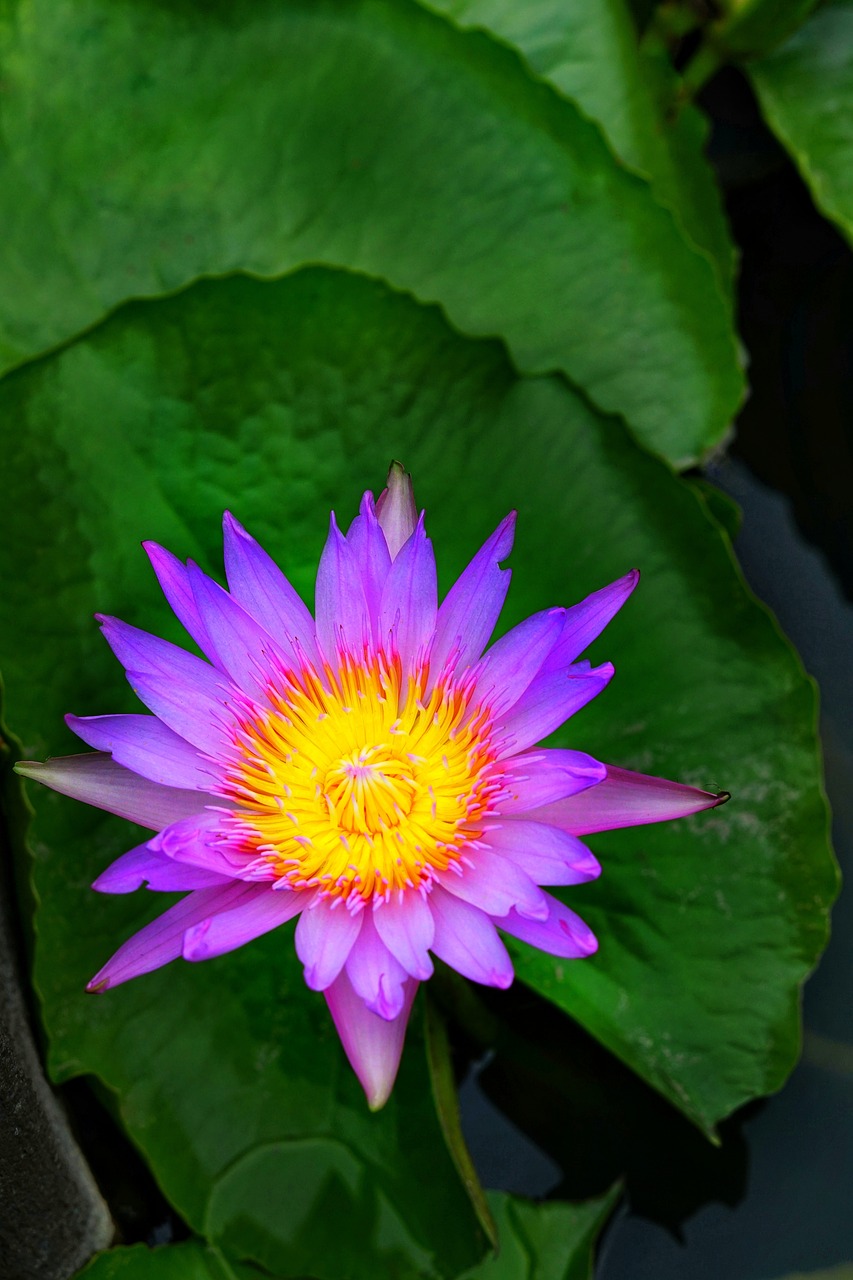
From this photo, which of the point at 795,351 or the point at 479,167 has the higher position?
the point at 479,167

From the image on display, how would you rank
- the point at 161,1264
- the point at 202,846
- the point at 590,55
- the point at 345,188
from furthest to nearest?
1. the point at 590,55
2. the point at 345,188
3. the point at 161,1264
4. the point at 202,846

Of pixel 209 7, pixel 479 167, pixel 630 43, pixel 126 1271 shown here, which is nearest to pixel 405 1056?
pixel 126 1271

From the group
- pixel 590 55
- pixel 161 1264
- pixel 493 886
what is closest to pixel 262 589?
pixel 493 886

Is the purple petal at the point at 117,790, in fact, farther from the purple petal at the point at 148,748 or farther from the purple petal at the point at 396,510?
the purple petal at the point at 396,510

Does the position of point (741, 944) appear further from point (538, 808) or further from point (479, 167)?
point (479, 167)

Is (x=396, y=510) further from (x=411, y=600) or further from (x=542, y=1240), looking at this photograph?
(x=542, y=1240)

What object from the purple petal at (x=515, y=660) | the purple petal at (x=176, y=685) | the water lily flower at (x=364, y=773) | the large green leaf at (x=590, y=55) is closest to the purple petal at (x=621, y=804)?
the water lily flower at (x=364, y=773)

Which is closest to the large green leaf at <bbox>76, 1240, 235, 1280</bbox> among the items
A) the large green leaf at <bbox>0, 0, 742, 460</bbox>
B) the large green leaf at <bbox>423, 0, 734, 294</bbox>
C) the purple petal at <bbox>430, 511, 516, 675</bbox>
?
the purple petal at <bbox>430, 511, 516, 675</bbox>
